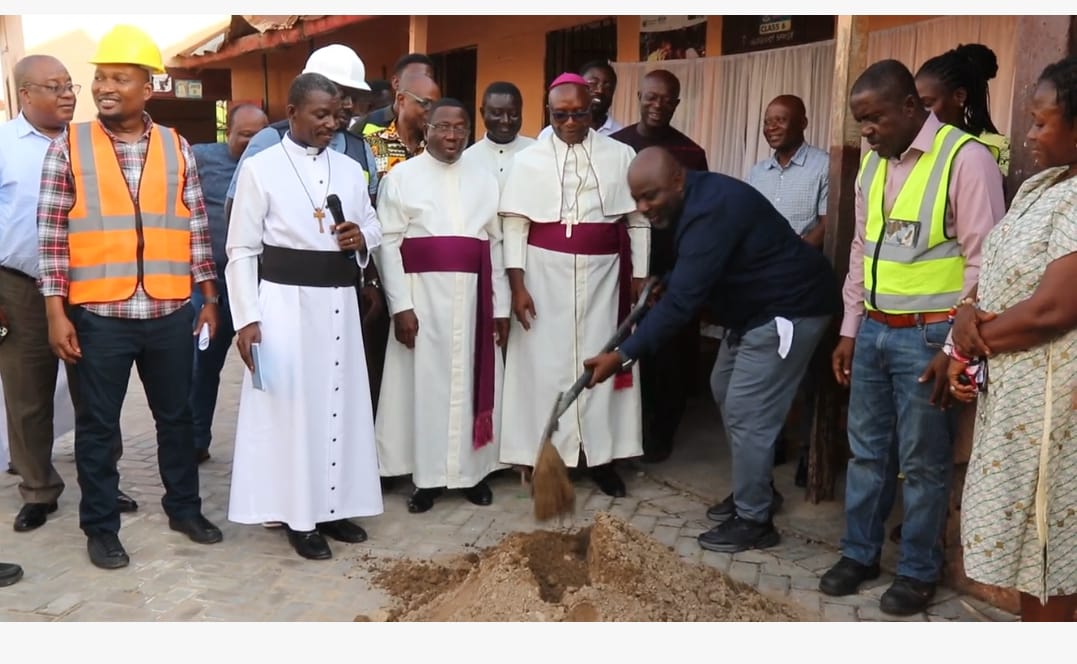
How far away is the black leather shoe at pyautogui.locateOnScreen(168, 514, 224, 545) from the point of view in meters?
4.24

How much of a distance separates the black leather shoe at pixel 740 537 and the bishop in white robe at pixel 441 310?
124 cm

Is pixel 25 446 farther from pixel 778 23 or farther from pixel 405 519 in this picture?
pixel 778 23

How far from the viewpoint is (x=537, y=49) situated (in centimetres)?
917

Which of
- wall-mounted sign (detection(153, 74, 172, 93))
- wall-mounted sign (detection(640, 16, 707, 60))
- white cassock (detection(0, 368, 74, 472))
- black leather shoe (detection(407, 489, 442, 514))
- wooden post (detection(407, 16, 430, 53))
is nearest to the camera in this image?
black leather shoe (detection(407, 489, 442, 514))

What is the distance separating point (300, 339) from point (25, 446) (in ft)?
5.29

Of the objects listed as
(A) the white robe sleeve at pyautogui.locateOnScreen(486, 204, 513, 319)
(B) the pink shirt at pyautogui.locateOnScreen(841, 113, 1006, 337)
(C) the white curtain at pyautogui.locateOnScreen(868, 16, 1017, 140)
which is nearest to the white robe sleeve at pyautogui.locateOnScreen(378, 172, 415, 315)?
(A) the white robe sleeve at pyautogui.locateOnScreen(486, 204, 513, 319)

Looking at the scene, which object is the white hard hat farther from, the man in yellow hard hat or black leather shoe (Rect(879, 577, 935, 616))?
black leather shoe (Rect(879, 577, 935, 616))

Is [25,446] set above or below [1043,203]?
below

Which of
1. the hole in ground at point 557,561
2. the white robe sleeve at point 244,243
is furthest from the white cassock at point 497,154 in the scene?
the hole in ground at point 557,561

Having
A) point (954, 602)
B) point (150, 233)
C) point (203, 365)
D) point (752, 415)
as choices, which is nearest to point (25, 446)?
point (203, 365)

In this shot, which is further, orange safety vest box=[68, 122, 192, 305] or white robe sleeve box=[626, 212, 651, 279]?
white robe sleeve box=[626, 212, 651, 279]

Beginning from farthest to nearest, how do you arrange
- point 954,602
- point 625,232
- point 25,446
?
Answer: point 625,232 → point 25,446 → point 954,602

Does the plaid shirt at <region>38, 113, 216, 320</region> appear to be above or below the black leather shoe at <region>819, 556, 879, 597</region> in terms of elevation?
above

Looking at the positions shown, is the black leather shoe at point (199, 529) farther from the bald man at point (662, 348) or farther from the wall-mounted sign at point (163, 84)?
the wall-mounted sign at point (163, 84)
